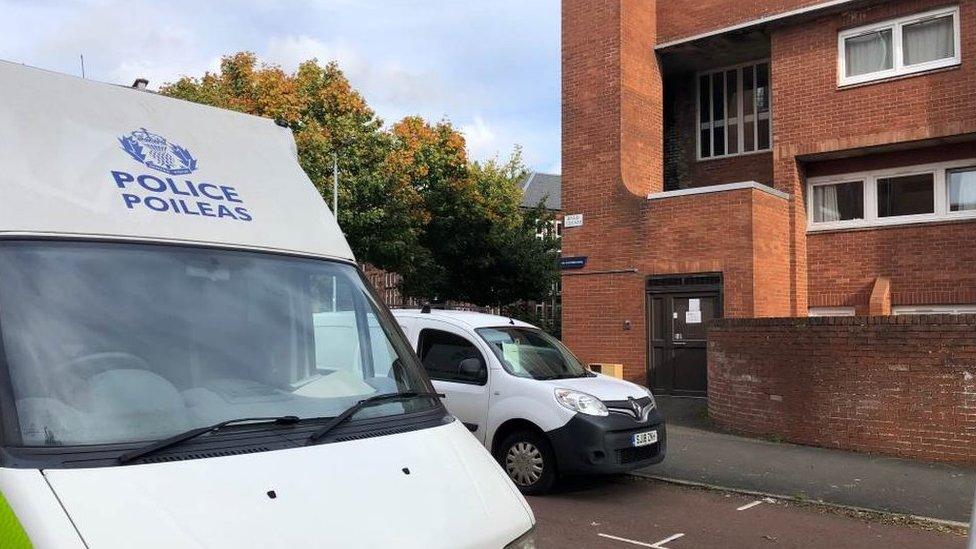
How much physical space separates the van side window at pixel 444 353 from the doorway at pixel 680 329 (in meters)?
7.18

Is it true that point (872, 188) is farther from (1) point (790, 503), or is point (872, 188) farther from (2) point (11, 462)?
(2) point (11, 462)

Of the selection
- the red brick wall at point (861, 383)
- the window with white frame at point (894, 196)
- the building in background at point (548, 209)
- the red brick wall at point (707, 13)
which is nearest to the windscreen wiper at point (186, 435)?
the red brick wall at point (861, 383)

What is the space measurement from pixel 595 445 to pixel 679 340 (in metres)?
7.75

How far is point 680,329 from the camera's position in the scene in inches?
567

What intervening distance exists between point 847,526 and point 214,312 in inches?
229

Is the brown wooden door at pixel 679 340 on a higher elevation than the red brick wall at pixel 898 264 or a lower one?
lower

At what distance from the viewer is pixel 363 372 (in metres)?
3.56

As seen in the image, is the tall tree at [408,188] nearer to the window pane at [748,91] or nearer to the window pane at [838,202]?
the window pane at [748,91]

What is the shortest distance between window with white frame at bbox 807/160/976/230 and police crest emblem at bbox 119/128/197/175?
13.5 metres

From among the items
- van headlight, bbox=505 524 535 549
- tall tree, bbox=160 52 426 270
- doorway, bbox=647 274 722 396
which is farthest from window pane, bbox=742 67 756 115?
van headlight, bbox=505 524 535 549

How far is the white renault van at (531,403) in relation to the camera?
7.20 metres

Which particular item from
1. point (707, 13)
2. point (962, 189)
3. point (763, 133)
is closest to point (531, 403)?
point (962, 189)

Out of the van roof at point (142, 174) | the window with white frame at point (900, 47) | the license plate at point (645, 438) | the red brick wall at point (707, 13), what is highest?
the red brick wall at point (707, 13)

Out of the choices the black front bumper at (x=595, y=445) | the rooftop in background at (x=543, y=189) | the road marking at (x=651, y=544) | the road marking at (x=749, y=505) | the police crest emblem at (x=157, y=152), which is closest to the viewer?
the police crest emblem at (x=157, y=152)
